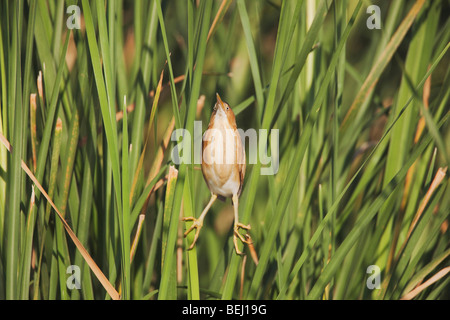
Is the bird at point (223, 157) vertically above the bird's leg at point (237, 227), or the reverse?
the bird at point (223, 157)
